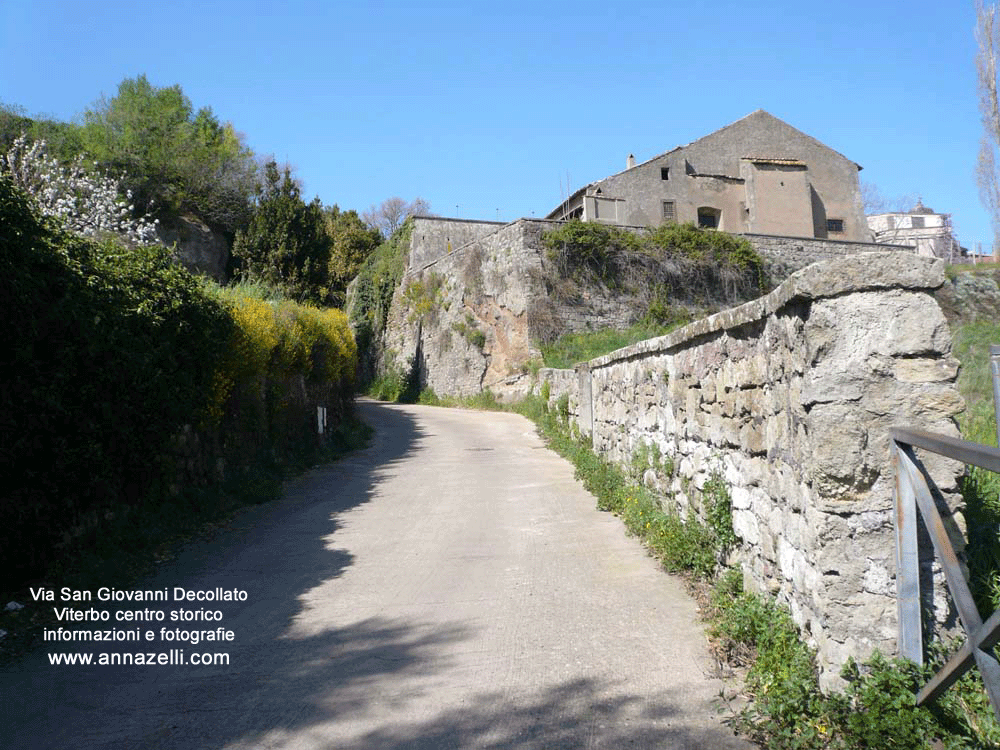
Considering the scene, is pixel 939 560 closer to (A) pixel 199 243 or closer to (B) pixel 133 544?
(B) pixel 133 544

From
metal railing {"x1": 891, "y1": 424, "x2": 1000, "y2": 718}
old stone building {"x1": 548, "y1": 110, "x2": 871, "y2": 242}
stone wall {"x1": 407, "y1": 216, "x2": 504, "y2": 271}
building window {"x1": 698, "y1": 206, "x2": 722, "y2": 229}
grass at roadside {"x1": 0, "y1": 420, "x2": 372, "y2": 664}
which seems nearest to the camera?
metal railing {"x1": 891, "y1": 424, "x2": 1000, "y2": 718}

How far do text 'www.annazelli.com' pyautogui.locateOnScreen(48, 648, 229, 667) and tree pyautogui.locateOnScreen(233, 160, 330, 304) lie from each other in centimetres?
2126

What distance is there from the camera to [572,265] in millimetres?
25203

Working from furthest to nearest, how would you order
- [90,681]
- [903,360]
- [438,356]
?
[438,356] < [90,681] < [903,360]

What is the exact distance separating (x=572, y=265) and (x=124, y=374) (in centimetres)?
1960

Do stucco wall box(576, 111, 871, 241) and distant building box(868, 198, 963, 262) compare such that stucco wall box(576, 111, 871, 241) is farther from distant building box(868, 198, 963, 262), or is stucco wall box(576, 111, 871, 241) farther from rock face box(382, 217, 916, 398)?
distant building box(868, 198, 963, 262)

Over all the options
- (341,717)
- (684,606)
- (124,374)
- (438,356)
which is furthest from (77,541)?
(438,356)

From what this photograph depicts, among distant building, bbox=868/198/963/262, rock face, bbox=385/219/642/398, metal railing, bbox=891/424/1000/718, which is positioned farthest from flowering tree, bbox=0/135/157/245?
distant building, bbox=868/198/963/262

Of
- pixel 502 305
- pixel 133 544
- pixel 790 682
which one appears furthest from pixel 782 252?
pixel 790 682

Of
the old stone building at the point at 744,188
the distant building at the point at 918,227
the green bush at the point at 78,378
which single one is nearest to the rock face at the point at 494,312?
the old stone building at the point at 744,188

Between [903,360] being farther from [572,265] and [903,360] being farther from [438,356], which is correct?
[438,356]

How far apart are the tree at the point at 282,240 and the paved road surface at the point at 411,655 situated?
741 inches

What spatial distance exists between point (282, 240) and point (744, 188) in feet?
66.4

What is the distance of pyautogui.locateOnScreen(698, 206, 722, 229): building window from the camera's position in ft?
106
